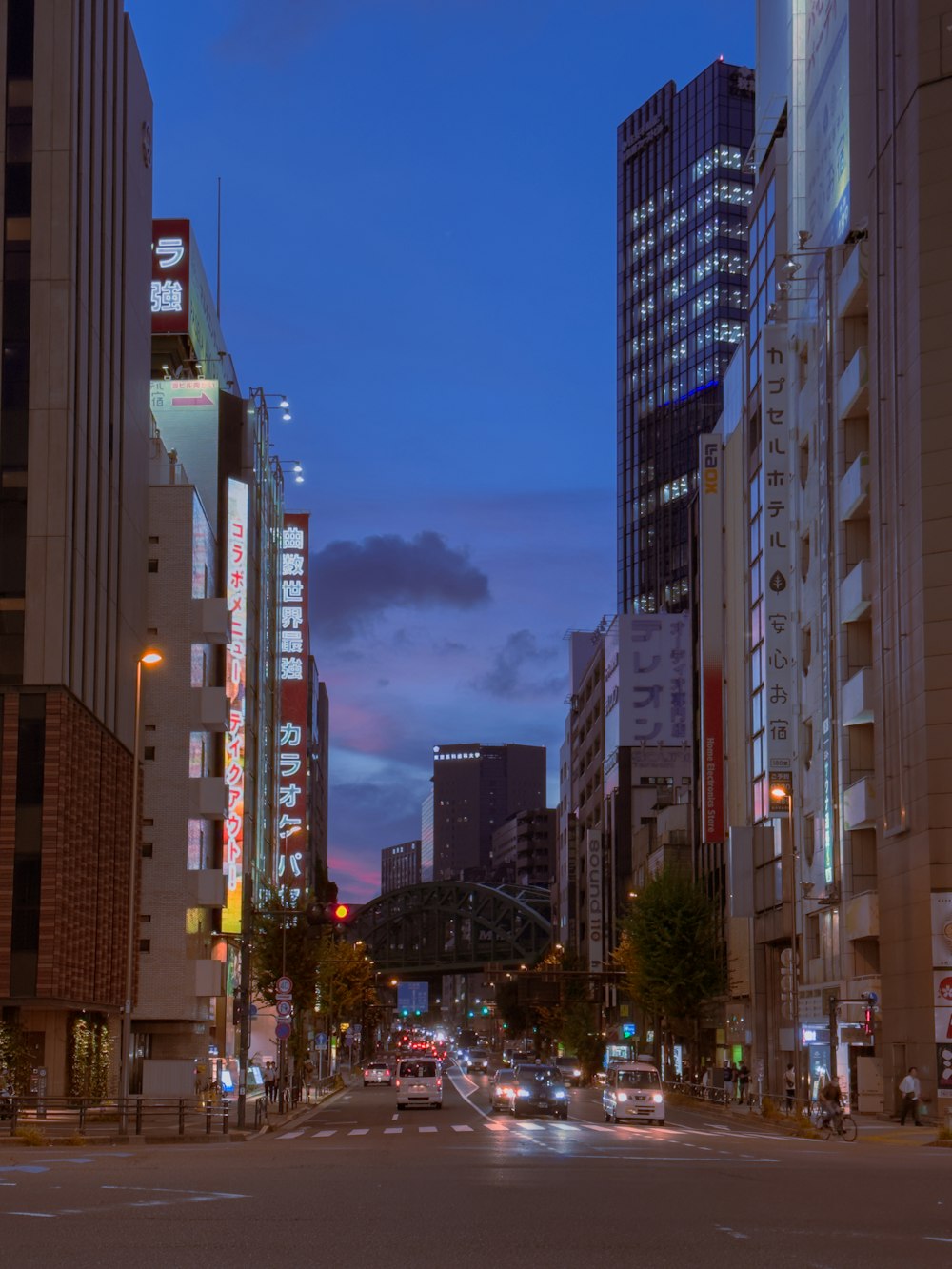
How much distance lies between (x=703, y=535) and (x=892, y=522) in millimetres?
38747

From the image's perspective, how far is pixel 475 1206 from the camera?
20625 mm

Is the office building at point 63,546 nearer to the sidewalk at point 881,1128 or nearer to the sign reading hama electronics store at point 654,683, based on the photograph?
the sidewalk at point 881,1128

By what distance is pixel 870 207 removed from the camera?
2414 inches

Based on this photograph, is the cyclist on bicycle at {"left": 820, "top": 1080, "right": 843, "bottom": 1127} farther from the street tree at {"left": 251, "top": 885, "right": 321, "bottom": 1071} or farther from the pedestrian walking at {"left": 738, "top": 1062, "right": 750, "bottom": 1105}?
the street tree at {"left": 251, "top": 885, "right": 321, "bottom": 1071}

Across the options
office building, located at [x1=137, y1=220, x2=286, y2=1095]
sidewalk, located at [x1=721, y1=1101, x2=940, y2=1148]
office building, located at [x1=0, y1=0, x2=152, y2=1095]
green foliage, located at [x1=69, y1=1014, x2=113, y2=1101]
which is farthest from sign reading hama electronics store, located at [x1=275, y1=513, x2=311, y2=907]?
sidewalk, located at [x1=721, y1=1101, x2=940, y2=1148]

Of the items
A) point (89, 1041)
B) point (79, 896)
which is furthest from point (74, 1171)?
point (89, 1041)

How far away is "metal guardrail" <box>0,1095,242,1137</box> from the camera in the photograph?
4244 centimetres

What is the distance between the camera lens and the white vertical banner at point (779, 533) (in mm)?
73438

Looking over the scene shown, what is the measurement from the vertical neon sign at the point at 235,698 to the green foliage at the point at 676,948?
20412 mm

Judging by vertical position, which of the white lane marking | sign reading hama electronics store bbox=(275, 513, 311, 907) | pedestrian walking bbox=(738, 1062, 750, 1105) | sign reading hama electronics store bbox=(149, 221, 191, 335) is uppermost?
sign reading hama electronics store bbox=(149, 221, 191, 335)

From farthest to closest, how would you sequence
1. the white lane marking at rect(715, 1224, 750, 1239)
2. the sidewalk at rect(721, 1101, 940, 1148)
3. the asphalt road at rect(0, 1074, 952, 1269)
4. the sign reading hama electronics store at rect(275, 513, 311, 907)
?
the sign reading hama electronics store at rect(275, 513, 311, 907), the sidewalk at rect(721, 1101, 940, 1148), the white lane marking at rect(715, 1224, 750, 1239), the asphalt road at rect(0, 1074, 952, 1269)

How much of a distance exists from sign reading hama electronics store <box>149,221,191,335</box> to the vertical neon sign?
31.2 feet

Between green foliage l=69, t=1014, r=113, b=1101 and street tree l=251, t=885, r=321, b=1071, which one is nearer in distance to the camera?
green foliage l=69, t=1014, r=113, b=1101

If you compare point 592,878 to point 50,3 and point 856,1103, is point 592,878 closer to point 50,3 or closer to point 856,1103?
point 856,1103
